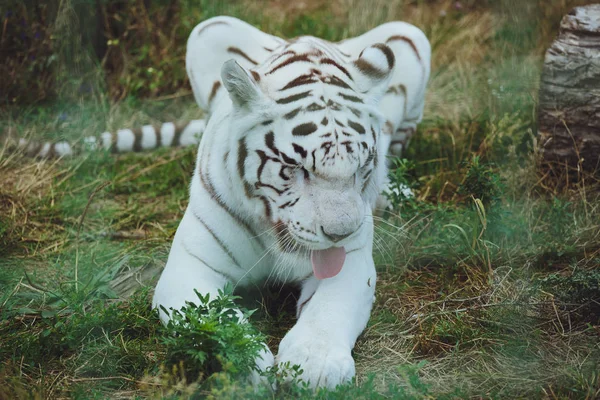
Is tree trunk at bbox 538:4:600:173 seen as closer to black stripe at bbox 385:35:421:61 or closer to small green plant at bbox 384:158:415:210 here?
black stripe at bbox 385:35:421:61

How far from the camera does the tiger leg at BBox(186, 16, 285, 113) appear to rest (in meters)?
4.12

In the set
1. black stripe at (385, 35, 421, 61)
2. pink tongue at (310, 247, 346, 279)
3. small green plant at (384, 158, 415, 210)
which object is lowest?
small green plant at (384, 158, 415, 210)

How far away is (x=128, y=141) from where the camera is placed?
4.86 meters

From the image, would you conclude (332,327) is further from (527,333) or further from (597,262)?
(597,262)

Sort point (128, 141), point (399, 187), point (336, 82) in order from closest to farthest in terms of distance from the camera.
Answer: point (336, 82) < point (399, 187) < point (128, 141)

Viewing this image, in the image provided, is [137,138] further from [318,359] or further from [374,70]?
[318,359]

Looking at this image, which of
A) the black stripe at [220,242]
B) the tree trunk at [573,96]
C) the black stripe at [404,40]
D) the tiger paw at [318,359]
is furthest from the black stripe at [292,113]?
the tree trunk at [573,96]

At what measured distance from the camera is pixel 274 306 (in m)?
3.34

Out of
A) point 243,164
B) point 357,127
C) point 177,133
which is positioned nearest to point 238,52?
point 177,133

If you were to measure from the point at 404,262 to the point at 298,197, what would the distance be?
1.15m

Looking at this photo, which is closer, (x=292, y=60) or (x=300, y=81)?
(x=300, y=81)

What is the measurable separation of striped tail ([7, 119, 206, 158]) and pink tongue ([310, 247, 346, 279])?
2.13 m

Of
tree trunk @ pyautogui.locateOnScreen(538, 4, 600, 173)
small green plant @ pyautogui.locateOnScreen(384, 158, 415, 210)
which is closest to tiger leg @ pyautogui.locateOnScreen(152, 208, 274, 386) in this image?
small green plant @ pyautogui.locateOnScreen(384, 158, 415, 210)

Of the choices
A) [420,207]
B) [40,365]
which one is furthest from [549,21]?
[40,365]
